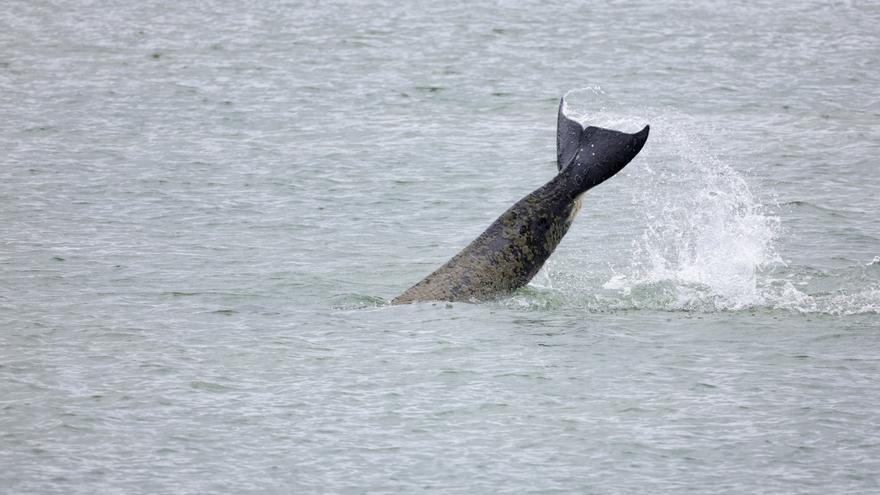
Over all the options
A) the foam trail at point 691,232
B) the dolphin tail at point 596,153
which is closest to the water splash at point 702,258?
the foam trail at point 691,232

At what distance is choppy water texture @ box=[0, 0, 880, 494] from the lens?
9.70 meters

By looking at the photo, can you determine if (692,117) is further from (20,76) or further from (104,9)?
(104,9)

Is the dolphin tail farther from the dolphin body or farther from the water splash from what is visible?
the water splash

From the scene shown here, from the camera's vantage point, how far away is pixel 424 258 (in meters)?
15.0

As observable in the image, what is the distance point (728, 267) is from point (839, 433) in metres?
4.27

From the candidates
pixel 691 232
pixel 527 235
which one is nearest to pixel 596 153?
pixel 527 235

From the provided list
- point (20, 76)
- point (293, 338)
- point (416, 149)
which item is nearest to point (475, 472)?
point (293, 338)

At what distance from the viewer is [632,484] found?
909 cm

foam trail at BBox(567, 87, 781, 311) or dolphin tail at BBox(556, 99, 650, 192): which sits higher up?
dolphin tail at BBox(556, 99, 650, 192)

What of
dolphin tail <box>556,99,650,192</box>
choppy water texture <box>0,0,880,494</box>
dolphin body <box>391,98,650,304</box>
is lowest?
choppy water texture <box>0,0,880,494</box>

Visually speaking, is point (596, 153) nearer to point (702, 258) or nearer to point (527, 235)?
point (527, 235)

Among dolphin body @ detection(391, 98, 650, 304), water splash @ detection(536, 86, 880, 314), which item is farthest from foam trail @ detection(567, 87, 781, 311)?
dolphin body @ detection(391, 98, 650, 304)

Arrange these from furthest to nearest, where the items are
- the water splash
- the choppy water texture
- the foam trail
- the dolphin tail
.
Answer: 1. the foam trail
2. the water splash
3. the dolphin tail
4. the choppy water texture

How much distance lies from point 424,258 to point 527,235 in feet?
7.91
